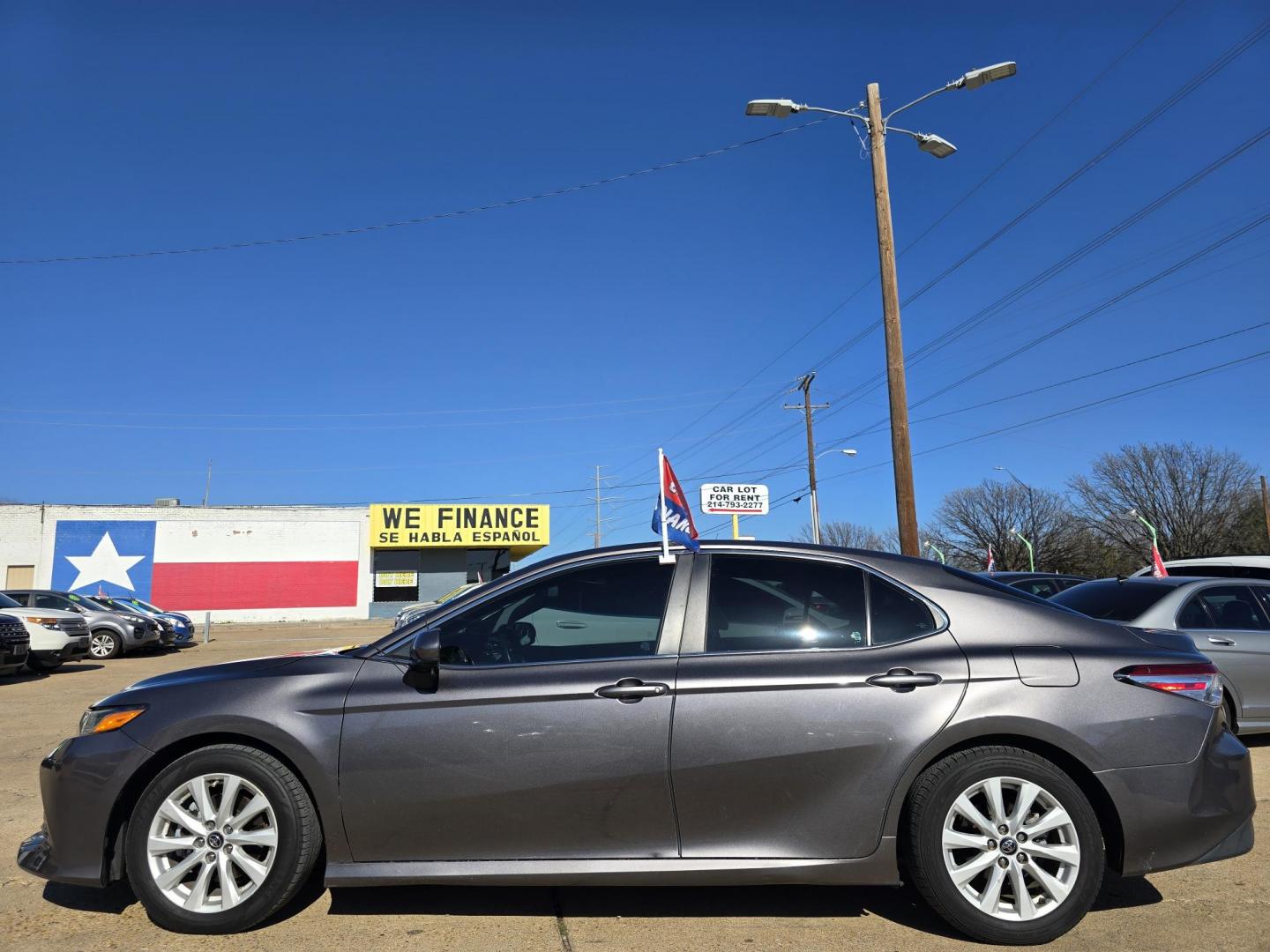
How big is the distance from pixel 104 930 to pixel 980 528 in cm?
7261

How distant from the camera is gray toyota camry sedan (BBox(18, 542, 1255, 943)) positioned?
11.3ft

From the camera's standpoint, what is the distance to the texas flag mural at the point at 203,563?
41.0 metres

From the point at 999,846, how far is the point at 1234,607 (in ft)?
17.3

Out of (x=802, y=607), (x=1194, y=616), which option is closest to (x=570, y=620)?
(x=802, y=607)

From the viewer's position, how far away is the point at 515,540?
43.4 meters

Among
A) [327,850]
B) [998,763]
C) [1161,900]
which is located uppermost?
[998,763]

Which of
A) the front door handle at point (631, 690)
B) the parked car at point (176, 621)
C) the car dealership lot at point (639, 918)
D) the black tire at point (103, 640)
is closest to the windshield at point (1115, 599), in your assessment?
the car dealership lot at point (639, 918)

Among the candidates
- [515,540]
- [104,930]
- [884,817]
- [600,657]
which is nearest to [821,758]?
[884,817]

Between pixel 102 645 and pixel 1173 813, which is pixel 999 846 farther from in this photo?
pixel 102 645

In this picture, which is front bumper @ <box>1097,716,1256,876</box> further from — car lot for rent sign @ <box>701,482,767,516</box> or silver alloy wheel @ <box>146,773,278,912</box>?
car lot for rent sign @ <box>701,482,767,516</box>

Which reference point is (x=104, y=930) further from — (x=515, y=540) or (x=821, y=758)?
(x=515, y=540)

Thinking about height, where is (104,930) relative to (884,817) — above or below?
below

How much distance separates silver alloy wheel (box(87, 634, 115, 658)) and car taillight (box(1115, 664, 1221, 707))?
21509 millimetres

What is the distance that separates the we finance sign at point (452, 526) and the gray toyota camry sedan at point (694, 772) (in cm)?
3999
